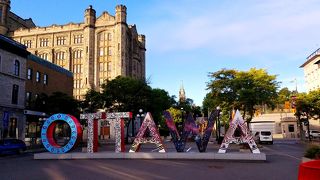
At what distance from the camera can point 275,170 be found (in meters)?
17.1

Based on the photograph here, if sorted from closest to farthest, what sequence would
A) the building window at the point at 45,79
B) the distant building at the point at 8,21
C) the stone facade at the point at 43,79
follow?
the stone facade at the point at 43,79 < the building window at the point at 45,79 < the distant building at the point at 8,21

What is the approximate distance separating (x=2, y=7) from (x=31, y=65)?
53259 mm

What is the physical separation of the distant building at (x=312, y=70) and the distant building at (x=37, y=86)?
52.1 m

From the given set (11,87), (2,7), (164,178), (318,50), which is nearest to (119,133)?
(164,178)


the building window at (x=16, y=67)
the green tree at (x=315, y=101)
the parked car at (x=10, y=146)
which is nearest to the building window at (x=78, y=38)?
the building window at (x=16, y=67)

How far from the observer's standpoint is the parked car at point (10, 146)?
29.5 m

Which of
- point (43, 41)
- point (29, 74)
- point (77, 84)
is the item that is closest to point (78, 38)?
point (43, 41)

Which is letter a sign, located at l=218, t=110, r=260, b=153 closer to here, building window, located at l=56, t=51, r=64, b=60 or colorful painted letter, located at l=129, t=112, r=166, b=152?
colorful painted letter, located at l=129, t=112, r=166, b=152

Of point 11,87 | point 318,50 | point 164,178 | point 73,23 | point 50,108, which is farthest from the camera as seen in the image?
point 73,23

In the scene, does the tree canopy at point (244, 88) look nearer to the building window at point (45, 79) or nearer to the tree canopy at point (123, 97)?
the tree canopy at point (123, 97)

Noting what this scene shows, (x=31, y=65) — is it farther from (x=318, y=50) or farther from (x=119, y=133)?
(x=318, y=50)

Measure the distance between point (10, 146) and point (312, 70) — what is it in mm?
70300

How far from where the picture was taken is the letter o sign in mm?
23750

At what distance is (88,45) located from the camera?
326 ft
